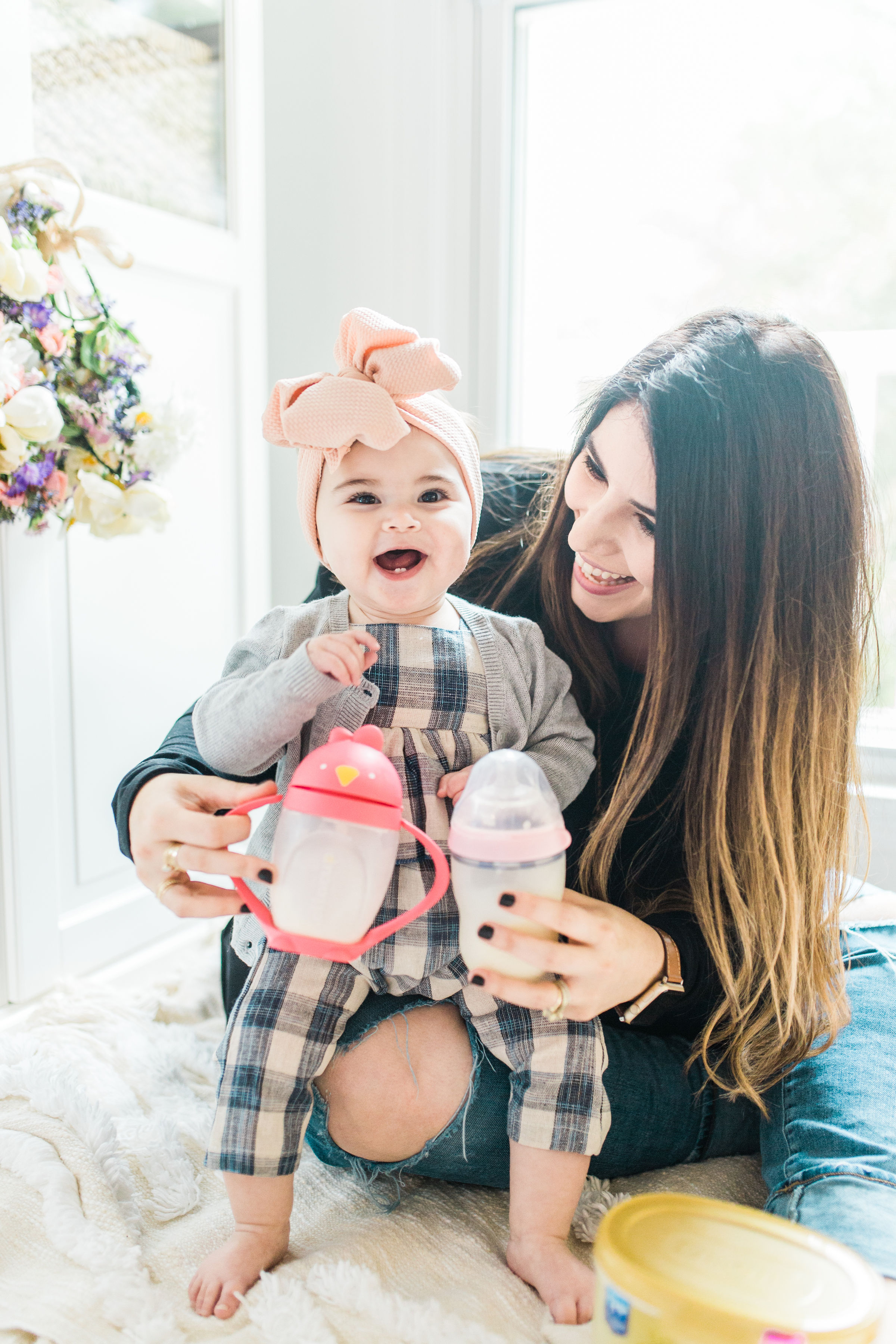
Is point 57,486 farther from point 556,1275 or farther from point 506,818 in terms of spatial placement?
point 556,1275

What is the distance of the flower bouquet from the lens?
1.39 m

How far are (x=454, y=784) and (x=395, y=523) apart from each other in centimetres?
26

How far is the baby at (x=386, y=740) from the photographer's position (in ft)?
3.19

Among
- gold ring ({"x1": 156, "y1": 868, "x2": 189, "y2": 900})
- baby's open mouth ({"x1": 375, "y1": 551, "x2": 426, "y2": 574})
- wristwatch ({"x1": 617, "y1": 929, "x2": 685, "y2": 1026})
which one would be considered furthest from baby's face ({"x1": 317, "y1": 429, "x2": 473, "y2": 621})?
wristwatch ({"x1": 617, "y1": 929, "x2": 685, "y2": 1026})

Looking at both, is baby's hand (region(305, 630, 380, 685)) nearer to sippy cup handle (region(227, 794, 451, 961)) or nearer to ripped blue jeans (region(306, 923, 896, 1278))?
sippy cup handle (region(227, 794, 451, 961))

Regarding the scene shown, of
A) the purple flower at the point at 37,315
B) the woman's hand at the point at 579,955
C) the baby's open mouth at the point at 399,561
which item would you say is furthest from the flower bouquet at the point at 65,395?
the woman's hand at the point at 579,955

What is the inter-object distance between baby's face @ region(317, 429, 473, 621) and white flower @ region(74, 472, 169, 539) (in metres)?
0.64

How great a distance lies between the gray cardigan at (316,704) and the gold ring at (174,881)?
0.33ft

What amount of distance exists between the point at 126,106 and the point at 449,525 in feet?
4.26

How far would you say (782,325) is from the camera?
1.17 m

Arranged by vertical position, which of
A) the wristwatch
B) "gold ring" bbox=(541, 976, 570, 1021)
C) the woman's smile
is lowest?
the wristwatch

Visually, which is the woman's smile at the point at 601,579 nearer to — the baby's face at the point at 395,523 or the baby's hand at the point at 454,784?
the baby's face at the point at 395,523

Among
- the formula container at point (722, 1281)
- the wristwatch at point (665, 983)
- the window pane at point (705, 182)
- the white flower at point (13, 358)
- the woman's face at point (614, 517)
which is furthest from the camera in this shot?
the window pane at point (705, 182)

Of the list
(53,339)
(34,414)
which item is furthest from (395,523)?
(53,339)
